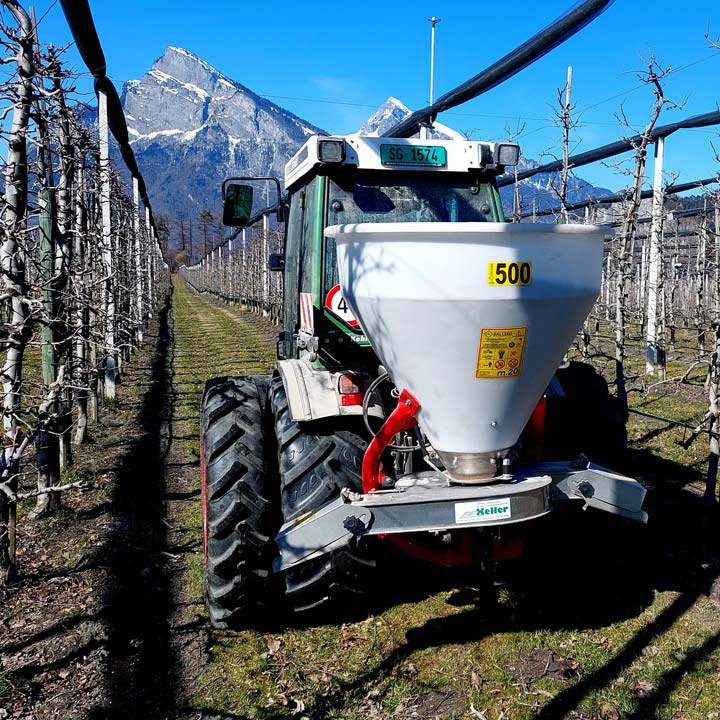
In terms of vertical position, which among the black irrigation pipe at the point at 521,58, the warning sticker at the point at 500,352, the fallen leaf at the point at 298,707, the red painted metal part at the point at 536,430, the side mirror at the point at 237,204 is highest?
the black irrigation pipe at the point at 521,58

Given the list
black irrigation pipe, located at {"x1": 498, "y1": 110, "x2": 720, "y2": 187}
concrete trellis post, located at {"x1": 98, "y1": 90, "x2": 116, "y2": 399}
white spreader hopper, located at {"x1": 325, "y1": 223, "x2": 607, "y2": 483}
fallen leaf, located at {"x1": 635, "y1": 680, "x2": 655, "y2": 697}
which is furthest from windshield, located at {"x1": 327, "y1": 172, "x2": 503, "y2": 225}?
black irrigation pipe, located at {"x1": 498, "y1": 110, "x2": 720, "y2": 187}

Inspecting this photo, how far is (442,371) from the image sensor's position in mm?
2811

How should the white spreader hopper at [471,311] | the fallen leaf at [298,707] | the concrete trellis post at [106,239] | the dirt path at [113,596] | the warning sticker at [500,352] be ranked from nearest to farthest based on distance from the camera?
1. the white spreader hopper at [471,311]
2. the warning sticker at [500,352]
3. the fallen leaf at [298,707]
4. the dirt path at [113,596]
5. the concrete trellis post at [106,239]

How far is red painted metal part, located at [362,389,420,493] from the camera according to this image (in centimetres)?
303

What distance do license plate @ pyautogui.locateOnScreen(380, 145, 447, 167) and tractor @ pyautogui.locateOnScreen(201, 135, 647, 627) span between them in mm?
12

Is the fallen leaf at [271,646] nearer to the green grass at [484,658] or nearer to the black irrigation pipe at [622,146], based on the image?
the green grass at [484,658]

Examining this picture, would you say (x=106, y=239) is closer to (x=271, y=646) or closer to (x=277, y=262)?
(x=277, y=262)

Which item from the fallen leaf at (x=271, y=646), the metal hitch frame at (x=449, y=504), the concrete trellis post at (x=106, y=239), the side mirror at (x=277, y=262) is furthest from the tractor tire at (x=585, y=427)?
the concrete trellis post at (x=106, y=239)

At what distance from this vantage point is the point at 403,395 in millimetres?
3035

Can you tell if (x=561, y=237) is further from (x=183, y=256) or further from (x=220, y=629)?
(x=183, y=256)

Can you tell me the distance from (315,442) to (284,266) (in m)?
1.96

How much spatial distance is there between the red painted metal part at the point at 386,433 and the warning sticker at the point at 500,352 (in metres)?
0.37

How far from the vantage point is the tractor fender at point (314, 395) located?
137 inches

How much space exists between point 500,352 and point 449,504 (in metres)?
0.64
